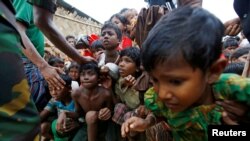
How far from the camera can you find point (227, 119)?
1.57 m

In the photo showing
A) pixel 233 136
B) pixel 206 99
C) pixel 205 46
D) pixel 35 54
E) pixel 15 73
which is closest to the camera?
pixel 15 73

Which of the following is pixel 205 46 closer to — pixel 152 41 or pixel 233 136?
pixel 152 41

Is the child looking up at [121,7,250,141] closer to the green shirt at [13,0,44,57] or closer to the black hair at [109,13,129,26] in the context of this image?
the green shirt at [13,0,44,57]

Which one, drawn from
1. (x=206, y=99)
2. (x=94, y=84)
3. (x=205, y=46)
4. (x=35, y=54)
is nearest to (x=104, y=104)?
(x=94, y=84)

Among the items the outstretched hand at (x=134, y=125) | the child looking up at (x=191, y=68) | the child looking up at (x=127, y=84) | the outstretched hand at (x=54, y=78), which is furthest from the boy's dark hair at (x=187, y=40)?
the child looking up at (x=127, y=84)

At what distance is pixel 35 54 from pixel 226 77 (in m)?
1.48

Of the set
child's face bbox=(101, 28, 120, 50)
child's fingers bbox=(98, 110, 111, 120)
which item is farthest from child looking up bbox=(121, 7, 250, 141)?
child's face bbox=(101, 28, 120, 50)

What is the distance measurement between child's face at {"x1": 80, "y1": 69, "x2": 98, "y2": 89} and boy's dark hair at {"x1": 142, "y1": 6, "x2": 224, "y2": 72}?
5.43ft

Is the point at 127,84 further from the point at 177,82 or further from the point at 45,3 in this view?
the point at 177,82

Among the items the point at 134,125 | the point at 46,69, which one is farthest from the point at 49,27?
the point at 134,125

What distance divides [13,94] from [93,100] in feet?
6.66

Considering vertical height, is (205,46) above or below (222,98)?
above

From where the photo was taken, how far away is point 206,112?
159cm

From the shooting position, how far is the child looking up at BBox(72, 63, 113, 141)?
10.1 ft
